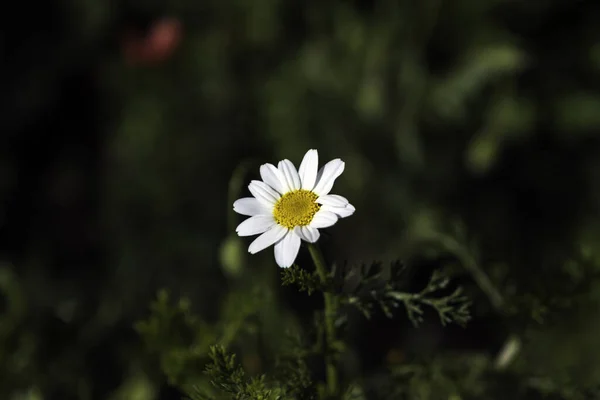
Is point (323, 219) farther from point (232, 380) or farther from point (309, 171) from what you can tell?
point (232, 380)

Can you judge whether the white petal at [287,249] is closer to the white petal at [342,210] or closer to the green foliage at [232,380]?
the white petal at [342,210]

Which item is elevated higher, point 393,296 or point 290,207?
point 290,207

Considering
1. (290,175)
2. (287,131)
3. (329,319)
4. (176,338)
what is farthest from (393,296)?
(287,131)

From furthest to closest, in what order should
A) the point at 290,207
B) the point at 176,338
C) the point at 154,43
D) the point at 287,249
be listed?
the point at 154,43 → the point at 176,338 → the point at 290,207 → the point at 287,249

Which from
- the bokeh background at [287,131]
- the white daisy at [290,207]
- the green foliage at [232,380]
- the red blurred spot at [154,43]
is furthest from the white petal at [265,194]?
the red blurred spot at [154,43]

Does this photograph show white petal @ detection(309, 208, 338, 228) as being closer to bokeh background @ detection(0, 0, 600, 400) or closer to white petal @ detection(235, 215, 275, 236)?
white petal @ detection(235, 215, 275, 236)

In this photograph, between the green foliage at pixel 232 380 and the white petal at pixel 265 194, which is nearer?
the green foliage at pixel 232 380

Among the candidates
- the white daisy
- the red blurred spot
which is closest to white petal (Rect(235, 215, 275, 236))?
the white daisy
